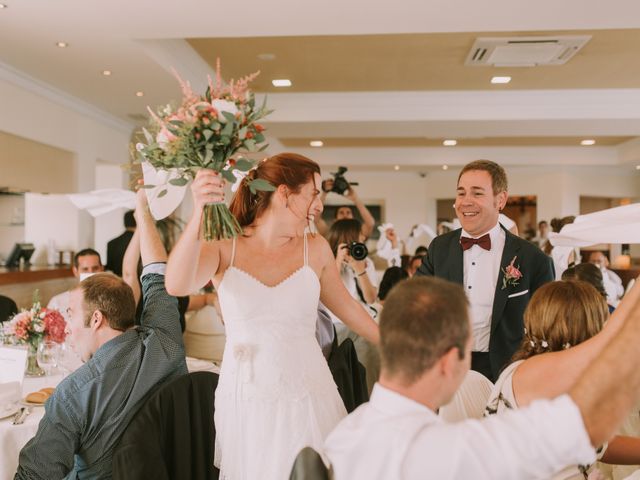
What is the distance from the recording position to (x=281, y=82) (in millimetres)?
6504

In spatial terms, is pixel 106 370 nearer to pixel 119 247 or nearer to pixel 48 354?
pixel 48 354

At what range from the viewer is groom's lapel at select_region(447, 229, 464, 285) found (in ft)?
8.82

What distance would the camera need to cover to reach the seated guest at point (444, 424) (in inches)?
36.4

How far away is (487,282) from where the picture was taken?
2.68m

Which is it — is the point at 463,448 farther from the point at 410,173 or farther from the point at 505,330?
the point at 410,173

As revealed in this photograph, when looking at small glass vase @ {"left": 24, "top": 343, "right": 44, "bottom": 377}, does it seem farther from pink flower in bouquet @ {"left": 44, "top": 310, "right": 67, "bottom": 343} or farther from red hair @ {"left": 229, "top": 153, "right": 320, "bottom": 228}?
red hair @ {"left": 229, "top": 153, "right": 320, "bottom": 228}

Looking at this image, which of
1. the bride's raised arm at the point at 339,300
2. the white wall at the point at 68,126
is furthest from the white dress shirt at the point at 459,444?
the white wall at the point at 68,126

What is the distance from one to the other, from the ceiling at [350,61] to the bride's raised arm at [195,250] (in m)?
2.44

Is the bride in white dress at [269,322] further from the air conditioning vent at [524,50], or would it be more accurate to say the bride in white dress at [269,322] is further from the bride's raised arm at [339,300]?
the air conditioning vent at [524,50]

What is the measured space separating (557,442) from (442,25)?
352cm

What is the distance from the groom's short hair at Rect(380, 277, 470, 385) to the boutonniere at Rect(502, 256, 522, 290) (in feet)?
4.97

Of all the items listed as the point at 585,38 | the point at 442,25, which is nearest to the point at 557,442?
the point at 442,25

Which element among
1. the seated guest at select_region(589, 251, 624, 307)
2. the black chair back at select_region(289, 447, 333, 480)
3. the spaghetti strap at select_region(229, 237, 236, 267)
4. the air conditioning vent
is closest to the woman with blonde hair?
the black chair back at select_region(289, 447, 333, 480)

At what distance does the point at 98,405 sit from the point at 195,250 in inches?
26.3
